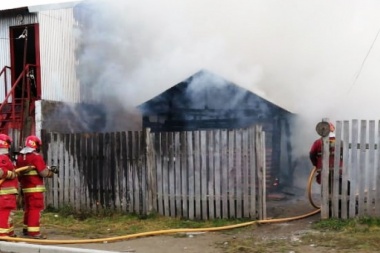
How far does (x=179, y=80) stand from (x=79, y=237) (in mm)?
5175

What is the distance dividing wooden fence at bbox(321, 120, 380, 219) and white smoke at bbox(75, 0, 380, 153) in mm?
4112

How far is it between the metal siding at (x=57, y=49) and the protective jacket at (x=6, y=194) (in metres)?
6.05

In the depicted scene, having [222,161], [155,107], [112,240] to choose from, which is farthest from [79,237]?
[155,107]

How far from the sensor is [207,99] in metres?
→ 10.9

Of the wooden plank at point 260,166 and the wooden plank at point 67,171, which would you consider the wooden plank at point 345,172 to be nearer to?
the wooden plank at point 260,166

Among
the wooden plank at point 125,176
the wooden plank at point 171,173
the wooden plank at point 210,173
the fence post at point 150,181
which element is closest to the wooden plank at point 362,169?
the wooden plank at point 210,173

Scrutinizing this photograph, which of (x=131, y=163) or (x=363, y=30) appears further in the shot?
(x=363, y=30)

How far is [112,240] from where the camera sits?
270 inches

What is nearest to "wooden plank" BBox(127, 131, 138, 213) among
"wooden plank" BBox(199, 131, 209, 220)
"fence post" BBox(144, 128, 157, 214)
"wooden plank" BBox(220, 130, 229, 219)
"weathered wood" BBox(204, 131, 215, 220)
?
"fence post" BBox(144, 128, 157, 214)

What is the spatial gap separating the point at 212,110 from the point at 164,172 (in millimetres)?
3012

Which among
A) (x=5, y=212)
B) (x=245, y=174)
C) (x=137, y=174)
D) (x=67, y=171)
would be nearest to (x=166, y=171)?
(x=137, y=174)

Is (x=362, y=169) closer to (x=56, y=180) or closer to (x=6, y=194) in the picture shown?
(x=6, y=194)

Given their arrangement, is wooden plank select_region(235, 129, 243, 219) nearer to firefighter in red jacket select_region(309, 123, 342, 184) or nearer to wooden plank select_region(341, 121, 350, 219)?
firefighter in red jacket select_region(309, 123, 342, 184)

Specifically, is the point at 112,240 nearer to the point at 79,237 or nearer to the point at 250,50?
the point at 79,237
